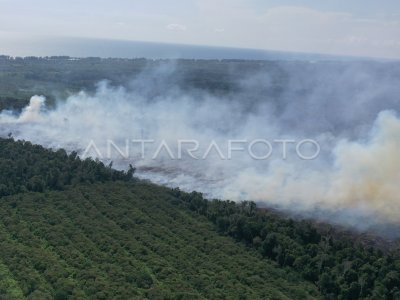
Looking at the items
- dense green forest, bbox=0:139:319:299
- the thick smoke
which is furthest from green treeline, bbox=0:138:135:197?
the thick smoke

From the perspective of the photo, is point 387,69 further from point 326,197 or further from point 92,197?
point 92,197

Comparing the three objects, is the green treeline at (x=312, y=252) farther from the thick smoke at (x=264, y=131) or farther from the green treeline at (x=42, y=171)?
the green treeline at (x=42, y=171)

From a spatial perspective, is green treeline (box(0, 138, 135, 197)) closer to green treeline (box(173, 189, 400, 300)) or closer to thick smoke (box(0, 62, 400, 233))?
thick smoke (box(0, 62, 400, 233))

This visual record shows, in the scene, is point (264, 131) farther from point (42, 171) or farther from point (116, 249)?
point (116, 249)

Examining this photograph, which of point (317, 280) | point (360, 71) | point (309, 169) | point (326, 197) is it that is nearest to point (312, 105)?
point (360, 71)

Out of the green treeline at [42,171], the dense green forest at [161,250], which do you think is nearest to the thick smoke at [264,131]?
→ the green treeline at [42,171]

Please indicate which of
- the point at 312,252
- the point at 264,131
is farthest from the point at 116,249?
the point at 264,131
